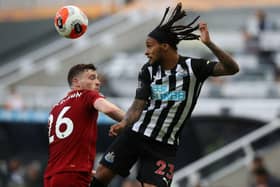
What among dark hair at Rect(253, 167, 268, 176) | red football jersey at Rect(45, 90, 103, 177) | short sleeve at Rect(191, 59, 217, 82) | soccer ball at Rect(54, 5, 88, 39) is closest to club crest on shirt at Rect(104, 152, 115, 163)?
red football jersey at Rect(45, 90, 103, 177)

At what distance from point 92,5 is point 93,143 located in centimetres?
2028

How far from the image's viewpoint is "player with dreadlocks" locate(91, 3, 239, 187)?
33.5ft

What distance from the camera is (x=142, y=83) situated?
10.4 metres

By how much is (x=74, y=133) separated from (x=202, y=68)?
4.68 ft

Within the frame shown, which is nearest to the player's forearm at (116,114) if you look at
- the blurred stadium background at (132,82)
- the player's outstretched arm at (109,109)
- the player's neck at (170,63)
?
the player's outstretched arm at (109,109)

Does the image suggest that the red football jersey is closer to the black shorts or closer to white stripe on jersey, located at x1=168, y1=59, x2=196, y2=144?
the black shorts

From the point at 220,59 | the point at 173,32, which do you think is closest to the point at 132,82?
the point at 173,32

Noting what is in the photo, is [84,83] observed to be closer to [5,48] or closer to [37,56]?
[37,56]

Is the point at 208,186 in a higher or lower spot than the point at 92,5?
lower

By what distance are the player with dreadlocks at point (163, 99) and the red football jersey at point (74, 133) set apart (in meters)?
0.37

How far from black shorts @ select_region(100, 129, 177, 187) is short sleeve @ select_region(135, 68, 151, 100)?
437mm

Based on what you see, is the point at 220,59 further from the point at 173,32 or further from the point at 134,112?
the point at 134,112

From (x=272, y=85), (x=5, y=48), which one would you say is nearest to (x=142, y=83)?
(x=272, y=85)

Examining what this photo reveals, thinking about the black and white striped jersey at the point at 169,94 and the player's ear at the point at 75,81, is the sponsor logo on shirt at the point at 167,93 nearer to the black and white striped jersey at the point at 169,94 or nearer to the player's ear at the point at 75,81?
the black and white striped jersey at the point at 169,94
